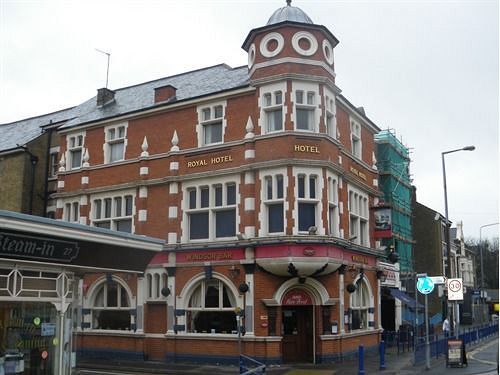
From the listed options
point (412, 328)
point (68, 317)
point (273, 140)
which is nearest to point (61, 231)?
point (68, 317)

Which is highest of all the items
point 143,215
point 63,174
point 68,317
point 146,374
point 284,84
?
point 284,84

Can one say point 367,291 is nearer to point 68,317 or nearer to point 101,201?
point 101,201

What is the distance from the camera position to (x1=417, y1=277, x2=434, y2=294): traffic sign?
20.5 meters

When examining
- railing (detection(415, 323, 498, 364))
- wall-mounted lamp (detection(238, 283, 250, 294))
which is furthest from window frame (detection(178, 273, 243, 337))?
railing (detection(415, 323, 498, 364))

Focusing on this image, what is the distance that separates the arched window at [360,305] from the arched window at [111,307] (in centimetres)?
998

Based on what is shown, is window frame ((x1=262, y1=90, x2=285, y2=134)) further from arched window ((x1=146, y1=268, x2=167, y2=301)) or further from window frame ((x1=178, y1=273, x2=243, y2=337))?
arched window ((x1=146, y1=268, x2=167, y2=301))

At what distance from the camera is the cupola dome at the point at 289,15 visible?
2467 centimetres

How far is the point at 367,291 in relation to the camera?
27.9 metres

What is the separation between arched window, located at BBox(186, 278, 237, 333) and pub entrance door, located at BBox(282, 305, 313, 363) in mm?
2077

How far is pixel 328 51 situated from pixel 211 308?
11.8 m

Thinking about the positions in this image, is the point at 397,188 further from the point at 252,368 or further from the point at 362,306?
the point at 252,368

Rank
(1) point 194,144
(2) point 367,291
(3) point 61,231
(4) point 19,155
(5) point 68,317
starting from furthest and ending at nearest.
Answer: (4) point 19,155 < (2) point 367,291 < (1) point 194,144 < (5) point 68,317 < (3) point 61,231

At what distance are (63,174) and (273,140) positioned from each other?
1224 cm

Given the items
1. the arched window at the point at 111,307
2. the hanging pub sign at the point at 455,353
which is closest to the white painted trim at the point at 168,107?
the arched window at the point at 111,307
